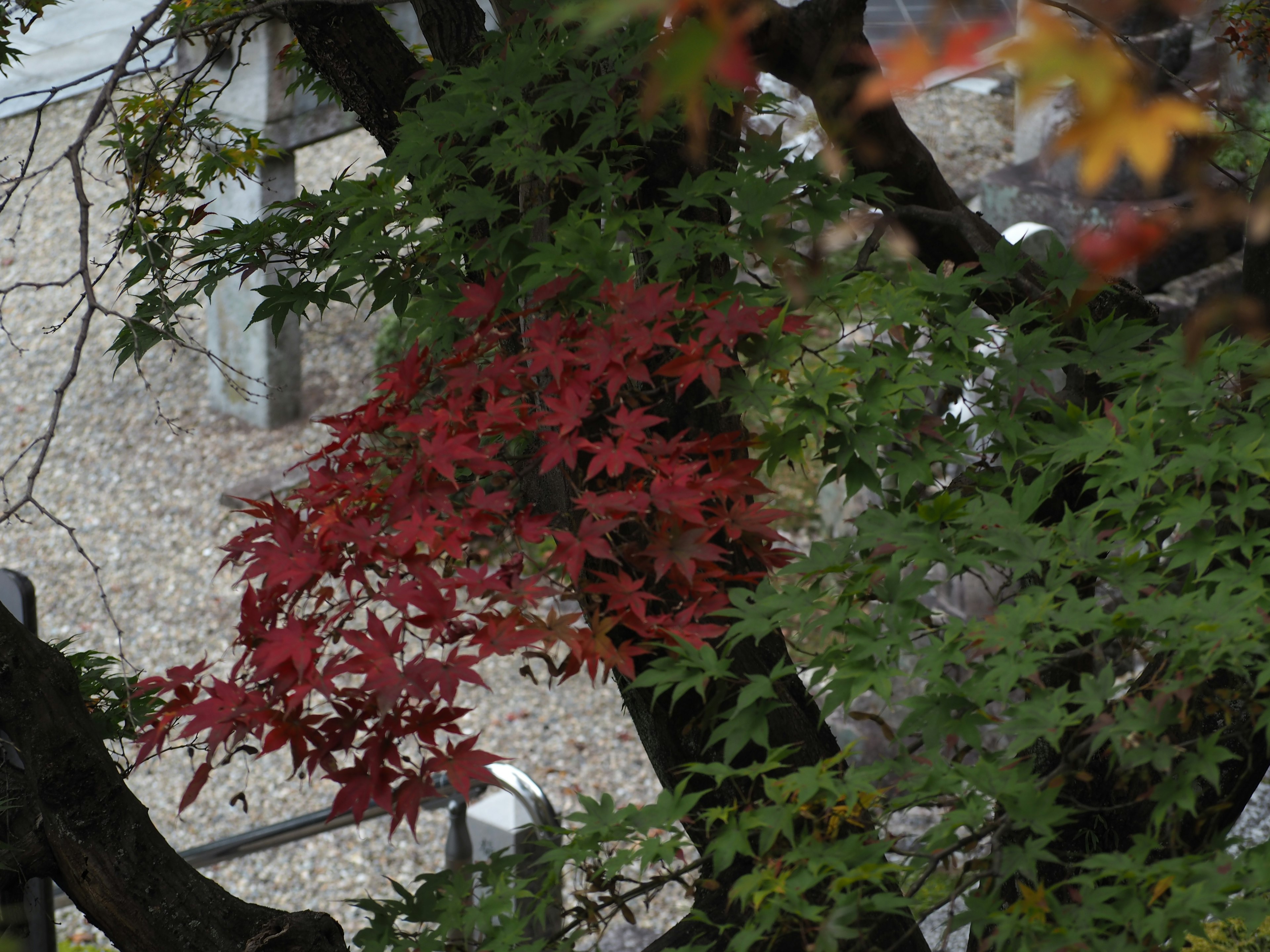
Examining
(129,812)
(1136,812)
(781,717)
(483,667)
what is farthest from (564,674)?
(483,667)

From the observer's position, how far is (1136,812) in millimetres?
2051

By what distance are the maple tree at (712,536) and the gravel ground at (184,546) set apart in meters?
2.13

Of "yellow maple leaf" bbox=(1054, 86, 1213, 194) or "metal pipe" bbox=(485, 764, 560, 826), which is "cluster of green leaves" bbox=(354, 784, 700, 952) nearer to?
"yellow maple leaf" bbox=(1054, 86, 1213, 194)

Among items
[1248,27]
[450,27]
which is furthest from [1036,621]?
[1248,27]

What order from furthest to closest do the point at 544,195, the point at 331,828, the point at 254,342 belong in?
the point at 254,342 < the point at 331,828 < the point at 544,195

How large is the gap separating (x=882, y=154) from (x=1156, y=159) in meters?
2.22

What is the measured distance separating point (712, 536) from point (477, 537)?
404 mm

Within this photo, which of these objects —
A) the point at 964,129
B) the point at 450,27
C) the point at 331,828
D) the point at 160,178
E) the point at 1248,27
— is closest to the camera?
the point at 450,27

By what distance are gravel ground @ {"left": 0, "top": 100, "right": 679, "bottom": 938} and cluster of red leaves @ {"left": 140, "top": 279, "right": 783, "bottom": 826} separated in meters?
2.31

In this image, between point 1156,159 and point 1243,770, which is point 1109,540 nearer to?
point 1243,770

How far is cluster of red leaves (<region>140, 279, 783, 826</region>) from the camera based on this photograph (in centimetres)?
154

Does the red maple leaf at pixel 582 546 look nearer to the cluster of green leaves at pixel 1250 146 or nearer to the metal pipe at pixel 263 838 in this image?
the metal pipe at pixel 263 838

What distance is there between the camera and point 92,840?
6.05ft

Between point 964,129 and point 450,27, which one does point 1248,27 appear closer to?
point 450,27
